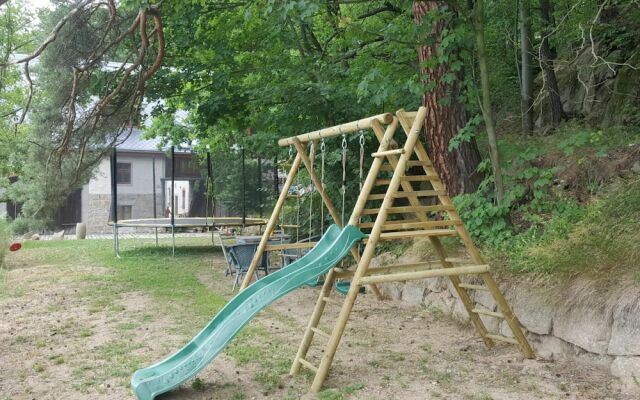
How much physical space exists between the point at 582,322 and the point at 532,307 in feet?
1.85

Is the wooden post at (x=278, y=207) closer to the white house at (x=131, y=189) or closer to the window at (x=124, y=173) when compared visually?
the white house at (x=131, y=189)

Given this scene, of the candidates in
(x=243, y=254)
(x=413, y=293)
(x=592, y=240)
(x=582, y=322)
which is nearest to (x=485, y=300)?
(x=592, y=240)

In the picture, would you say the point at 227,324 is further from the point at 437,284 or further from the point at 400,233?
the point at 437,284

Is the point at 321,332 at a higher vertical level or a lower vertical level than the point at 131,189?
lower

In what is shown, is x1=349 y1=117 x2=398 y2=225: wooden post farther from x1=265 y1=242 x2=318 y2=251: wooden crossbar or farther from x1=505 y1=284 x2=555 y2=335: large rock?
x1=265 y1=242 x2=318 y2=251: wooden crossbar

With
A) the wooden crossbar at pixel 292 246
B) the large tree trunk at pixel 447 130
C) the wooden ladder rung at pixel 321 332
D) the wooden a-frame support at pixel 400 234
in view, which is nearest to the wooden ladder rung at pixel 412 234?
the wooden a-frame support at pixel 400 234

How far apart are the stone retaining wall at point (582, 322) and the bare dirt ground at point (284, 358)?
133 mm

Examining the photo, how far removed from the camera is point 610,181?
19.6 ft

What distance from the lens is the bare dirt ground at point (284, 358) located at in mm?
4039

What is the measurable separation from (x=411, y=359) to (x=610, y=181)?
9.36 ft

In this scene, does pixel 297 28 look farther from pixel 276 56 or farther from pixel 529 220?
pixel 529 220

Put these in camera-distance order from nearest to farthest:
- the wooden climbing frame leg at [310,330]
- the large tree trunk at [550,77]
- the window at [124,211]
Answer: the wooden climbing frame leg at [310,330], the large tree trunk at [550,77], the window at [124,211]

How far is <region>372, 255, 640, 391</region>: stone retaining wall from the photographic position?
157 inches

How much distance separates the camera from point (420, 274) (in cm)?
435
